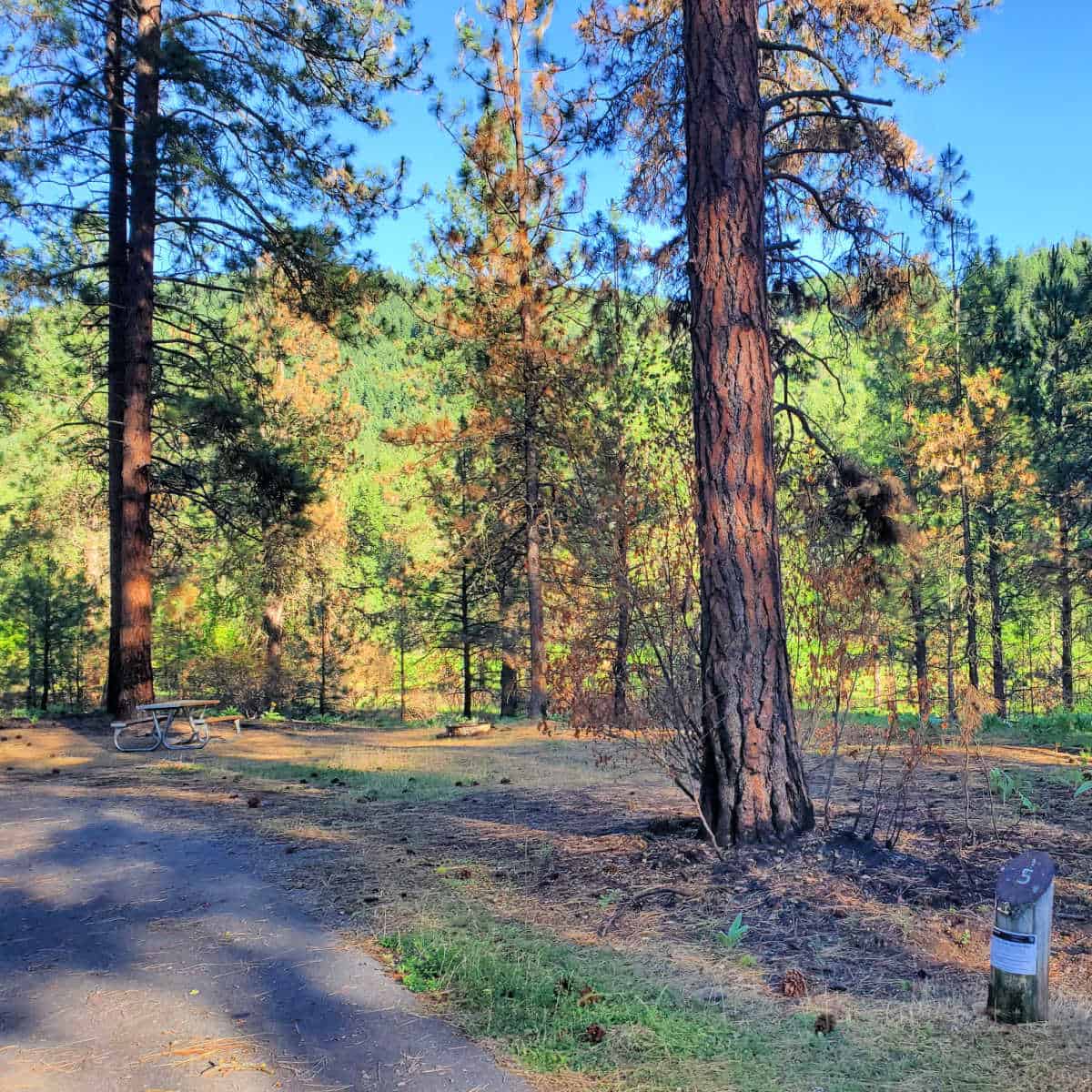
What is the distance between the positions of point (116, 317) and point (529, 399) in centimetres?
647

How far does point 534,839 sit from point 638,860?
1018 millimetres

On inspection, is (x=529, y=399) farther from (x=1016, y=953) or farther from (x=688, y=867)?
(x=1016, y=953)

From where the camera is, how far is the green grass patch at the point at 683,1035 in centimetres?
271

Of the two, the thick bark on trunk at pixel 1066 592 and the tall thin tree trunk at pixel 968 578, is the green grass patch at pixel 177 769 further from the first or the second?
the tall thin tree trunk at pixel 968 578

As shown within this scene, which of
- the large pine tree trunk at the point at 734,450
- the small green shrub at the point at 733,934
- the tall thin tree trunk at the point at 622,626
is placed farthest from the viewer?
the tall thin tree trunk at the point at 622,626

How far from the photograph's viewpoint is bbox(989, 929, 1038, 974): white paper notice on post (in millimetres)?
3006

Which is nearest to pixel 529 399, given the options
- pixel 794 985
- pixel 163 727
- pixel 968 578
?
pixel 163 727

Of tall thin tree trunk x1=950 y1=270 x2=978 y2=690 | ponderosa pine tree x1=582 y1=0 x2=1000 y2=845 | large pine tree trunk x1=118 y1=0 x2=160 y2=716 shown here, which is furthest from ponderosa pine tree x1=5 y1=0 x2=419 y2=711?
tall thin tree trunk x1=950 y1=270 x2=978 y2=690

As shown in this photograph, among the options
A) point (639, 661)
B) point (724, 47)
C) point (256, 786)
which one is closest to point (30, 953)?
point (639, 661)

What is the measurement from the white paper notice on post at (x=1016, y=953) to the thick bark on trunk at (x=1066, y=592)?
12929mm

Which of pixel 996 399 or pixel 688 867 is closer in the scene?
pixel 688 867

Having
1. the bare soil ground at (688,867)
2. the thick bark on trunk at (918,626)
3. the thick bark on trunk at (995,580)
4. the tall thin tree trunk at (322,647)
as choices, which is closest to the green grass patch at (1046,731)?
the bare soil ground at (688,867)

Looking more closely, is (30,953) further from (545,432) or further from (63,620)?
(63,620)

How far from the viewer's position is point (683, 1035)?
9.78 feet
